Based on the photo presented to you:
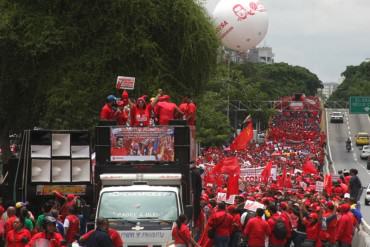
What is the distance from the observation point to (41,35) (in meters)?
32.6

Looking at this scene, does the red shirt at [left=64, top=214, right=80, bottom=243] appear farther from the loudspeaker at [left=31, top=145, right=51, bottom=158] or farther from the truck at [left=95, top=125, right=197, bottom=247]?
the loudspeaker at [left=31, top=145, right=51, bottom=158]

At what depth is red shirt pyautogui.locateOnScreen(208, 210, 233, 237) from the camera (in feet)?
62.3

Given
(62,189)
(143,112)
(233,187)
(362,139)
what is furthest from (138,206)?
(362,139)

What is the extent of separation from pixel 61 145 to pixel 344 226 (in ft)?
22.4

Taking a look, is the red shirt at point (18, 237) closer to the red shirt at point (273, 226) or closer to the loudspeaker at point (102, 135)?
the loudspeaker at point (102, 135)

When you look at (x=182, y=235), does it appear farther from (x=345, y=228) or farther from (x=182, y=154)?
(x=345, y=228)

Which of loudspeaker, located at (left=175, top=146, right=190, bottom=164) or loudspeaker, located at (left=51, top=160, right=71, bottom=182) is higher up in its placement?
loudspeaker, located at (left=175, top=146, right=190, bottom=164)

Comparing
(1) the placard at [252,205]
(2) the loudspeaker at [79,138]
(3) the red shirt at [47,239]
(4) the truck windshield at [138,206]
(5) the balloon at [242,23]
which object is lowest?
(3) the red shirt at [47,239]

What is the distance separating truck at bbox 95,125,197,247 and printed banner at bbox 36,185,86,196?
323cm

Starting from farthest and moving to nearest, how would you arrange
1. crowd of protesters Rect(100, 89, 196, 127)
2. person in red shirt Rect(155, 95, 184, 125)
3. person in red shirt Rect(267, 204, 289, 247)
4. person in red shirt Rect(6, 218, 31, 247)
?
person in red shirt Rect(155, 95, 184, 125)
crowd of protesters Rect(100, 89, 196, 127)
person in red shirt Rect(267, 204, 289, 247)
person in red shirt Rect(6, 218, 31, 247)

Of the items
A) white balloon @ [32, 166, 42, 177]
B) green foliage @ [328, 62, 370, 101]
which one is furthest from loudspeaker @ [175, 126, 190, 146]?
green foliage @ [328, 62, 370, 101]

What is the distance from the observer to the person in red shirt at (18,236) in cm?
1589

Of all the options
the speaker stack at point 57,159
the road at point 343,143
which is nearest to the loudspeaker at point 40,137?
the speaker stack at point 57,159

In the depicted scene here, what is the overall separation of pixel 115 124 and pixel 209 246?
302 cm
